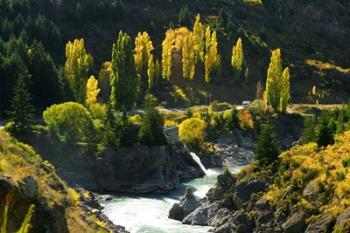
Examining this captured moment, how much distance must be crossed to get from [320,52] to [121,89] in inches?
3302

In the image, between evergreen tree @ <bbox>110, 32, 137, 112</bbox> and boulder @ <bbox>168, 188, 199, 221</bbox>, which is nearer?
boulder @ <bbox>168, 188, 199, 221</bbox>

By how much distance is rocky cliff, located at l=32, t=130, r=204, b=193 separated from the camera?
279ft

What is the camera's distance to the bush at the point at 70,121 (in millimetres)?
88188

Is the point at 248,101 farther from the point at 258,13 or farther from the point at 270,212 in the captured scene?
the point at 270,212

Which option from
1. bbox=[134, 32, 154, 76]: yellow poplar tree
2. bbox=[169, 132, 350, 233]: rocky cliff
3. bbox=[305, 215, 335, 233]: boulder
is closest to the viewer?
bbox=[305, 215, 335, 233]: boulder

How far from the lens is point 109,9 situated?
534 feet

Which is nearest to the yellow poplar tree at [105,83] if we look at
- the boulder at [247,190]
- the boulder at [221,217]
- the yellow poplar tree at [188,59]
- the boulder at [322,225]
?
the yellow poplar tree at [188,59]

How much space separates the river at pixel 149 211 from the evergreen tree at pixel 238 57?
205ft

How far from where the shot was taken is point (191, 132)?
367 ft

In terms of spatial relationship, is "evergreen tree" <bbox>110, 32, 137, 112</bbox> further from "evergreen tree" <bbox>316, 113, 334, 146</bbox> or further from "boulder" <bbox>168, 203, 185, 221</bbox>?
"evergreen tree" <bbox>316, 113, 334, 146</bbox>

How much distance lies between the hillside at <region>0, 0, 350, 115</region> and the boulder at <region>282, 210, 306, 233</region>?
257 feet

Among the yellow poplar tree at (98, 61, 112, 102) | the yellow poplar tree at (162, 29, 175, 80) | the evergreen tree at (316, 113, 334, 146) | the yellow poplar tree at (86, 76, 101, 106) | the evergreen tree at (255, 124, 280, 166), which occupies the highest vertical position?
the yellow poplar tree at (162, 29, 175, 80)

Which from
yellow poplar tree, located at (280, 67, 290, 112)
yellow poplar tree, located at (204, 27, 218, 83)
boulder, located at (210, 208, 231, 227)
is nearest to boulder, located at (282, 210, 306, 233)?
boulder, located at (210, 208, 231, 227)

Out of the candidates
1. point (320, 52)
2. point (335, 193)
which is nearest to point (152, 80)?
point (320, 52)
